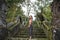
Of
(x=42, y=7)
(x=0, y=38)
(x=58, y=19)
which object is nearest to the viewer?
(x=58, y=19)

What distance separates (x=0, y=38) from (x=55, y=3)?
2.92m

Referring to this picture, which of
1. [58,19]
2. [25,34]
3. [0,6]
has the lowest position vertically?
[25,34]

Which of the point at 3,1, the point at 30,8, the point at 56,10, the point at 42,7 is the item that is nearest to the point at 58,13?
the point at 56,10

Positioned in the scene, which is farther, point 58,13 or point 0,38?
point 0,38

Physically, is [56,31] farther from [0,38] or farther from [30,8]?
[30,8]

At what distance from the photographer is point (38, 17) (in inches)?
1000

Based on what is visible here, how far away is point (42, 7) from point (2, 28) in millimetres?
19237

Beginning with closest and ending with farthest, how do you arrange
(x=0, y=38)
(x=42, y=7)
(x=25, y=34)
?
(x=0, y=38), (x=25, y=34), (x=42, y=7)

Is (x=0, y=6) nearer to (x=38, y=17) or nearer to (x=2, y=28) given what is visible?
(x=2, y=28)

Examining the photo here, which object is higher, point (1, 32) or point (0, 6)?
point (0, 6)

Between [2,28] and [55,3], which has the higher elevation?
[55,3]

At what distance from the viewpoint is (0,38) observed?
31.0 ft

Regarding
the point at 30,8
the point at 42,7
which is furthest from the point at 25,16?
the point at 42,7

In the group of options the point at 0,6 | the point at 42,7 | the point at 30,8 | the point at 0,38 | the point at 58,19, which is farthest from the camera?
the point at 30,8
